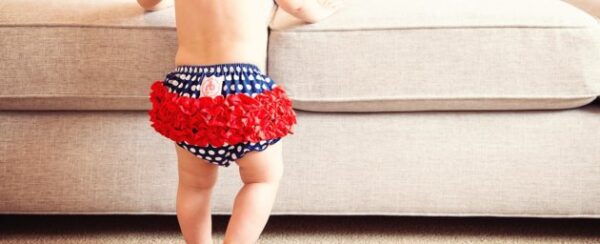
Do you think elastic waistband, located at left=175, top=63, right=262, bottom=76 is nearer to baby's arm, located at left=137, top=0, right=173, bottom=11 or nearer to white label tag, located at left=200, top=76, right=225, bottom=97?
white label tag, located at left=200, top=76, right=225, bottom=97

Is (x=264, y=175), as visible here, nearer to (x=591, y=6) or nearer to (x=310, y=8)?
(x=310, y=8)

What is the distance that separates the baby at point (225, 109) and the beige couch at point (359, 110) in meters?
0.18

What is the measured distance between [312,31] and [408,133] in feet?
0.93

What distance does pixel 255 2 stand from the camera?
979 mm

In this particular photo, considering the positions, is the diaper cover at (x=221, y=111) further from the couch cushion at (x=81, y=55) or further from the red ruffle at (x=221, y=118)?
the couch cushion at (x=81, y=55)

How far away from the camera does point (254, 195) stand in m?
1.01

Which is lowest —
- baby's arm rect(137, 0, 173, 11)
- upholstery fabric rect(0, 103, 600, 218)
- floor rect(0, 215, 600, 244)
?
floor rect(0, 215, 600, 244)

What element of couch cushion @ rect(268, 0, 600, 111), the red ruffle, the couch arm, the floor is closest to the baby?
the red ruffle

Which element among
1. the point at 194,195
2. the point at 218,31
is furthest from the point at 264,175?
the point at 218,31

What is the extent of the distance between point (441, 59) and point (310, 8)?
0.27 meters

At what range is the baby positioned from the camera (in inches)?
35.8

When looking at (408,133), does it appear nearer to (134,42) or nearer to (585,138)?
(585,138)

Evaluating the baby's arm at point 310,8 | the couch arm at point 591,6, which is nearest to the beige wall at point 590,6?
the couch arm at point 591,6

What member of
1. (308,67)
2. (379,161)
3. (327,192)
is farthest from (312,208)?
(308,67)
